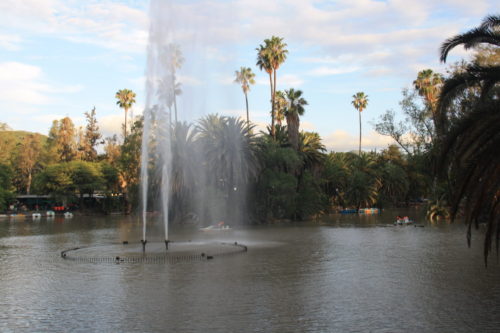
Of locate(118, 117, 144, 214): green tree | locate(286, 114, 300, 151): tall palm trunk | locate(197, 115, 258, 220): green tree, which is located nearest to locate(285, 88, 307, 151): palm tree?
locate(286, 114, 300, 151): tall palm trunk

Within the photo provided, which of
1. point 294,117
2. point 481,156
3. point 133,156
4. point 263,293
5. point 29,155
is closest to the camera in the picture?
point 481,156

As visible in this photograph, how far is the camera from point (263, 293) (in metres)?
14.4

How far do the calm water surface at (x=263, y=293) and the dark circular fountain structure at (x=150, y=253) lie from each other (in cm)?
100

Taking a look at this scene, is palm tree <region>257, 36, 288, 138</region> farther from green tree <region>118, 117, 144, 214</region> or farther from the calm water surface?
the calm water surface

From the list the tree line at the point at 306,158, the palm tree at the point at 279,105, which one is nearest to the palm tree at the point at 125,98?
the tree line at the point at 306,158

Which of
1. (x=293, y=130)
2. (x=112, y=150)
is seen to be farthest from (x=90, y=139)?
(x=293, y=130)

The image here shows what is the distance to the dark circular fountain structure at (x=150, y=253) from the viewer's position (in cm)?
2166

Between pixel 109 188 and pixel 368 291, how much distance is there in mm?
75342

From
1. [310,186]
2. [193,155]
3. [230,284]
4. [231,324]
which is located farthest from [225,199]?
[231,324]

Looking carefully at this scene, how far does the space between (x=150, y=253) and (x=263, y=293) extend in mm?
10736

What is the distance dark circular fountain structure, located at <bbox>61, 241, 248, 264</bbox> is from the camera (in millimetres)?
21656

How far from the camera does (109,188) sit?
8450cm

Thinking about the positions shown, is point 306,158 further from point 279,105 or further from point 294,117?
point 279,105

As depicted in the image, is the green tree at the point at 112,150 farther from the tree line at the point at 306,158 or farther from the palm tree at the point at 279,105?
the palm tree at the point at 279,105
